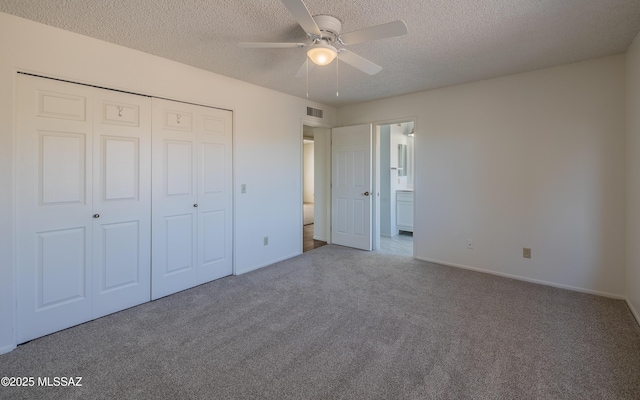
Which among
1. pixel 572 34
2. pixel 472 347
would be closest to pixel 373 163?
pixel 572 34

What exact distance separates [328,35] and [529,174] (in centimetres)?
278

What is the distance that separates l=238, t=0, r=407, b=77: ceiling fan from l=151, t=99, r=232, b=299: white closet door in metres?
1.40

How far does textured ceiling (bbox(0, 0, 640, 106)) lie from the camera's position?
2.00 m

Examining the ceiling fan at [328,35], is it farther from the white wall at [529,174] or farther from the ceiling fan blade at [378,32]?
the white wall at [529,174]

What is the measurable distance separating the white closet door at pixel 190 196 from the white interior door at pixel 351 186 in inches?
81.6

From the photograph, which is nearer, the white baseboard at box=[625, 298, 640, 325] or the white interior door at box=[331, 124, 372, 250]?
the white baseboard at box=[625, 298, 640, 325]

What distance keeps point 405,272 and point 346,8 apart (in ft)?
9.66

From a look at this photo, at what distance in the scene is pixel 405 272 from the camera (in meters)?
3.67

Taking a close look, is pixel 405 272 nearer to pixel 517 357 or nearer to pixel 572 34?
pixel 517 357

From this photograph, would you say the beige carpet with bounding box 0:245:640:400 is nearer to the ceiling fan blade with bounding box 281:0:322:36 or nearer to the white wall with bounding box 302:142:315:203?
the ceiling fan blade with bounding box 281:0:322:36

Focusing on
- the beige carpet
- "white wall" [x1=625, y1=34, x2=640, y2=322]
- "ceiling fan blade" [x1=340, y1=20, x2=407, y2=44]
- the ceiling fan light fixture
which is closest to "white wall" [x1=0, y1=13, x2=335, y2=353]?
the beige carpet

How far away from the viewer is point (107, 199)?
8.46 ft

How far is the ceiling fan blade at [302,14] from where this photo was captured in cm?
158

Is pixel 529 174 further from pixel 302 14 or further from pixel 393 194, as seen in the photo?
pixel 302 14
